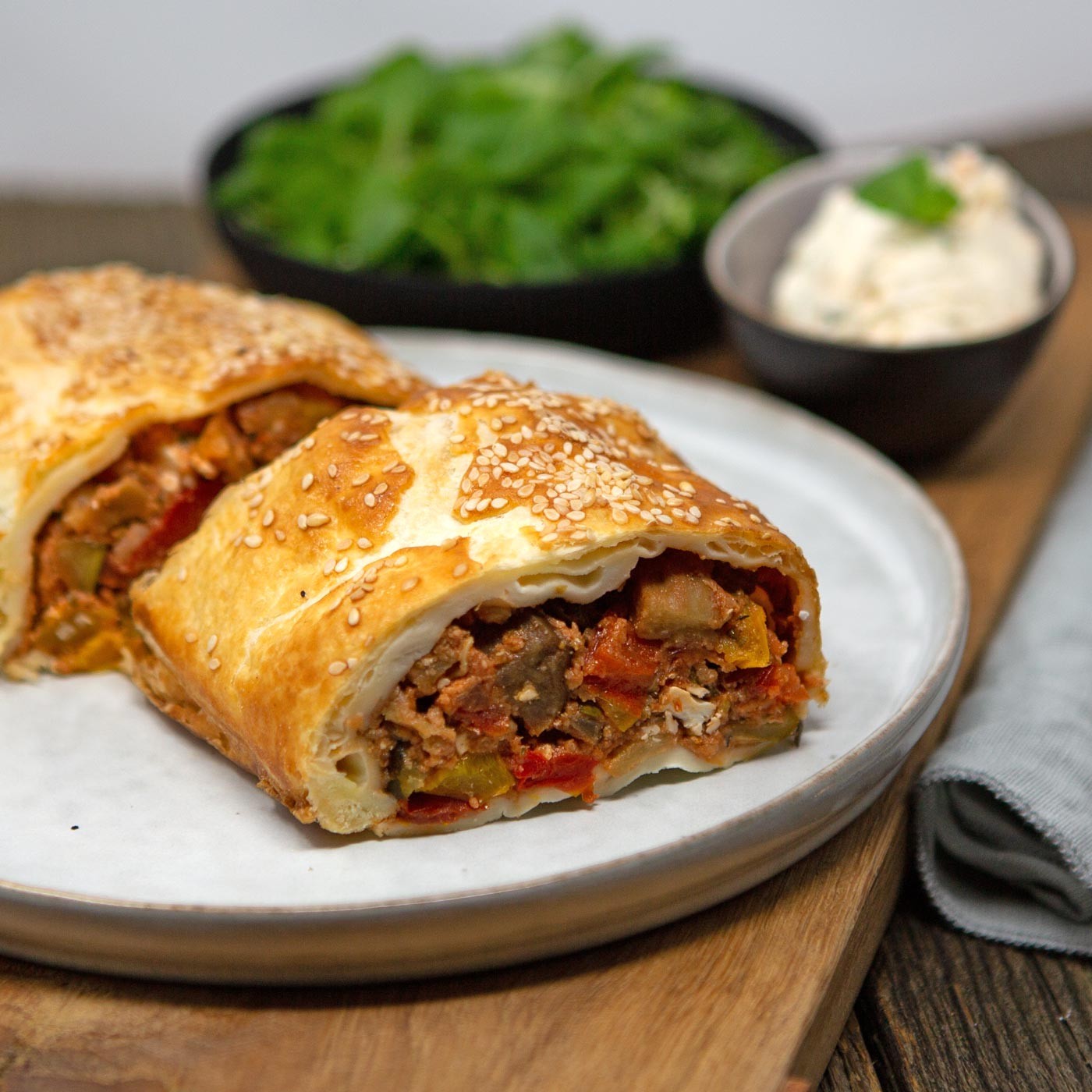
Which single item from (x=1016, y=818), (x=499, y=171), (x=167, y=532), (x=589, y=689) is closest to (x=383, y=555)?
(x=589, y=689)

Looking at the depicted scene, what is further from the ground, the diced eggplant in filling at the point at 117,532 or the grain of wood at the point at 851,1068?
the diced eggplant in filling at the point at 117,532

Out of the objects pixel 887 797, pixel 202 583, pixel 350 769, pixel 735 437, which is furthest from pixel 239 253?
pixel 887 797

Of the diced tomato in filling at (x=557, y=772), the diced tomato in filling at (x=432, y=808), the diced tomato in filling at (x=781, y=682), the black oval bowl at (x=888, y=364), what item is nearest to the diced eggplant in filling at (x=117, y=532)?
the diced tomato in filling at (x=432, y=808)

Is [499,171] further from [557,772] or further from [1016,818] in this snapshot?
[1016,818]

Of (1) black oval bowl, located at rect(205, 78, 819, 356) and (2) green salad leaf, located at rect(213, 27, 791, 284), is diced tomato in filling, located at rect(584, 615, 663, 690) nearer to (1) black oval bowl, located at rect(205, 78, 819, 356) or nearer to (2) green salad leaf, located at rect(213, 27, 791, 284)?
(1) black oval bowl, located at rect(205, 78, 819, 356)

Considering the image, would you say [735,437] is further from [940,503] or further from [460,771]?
[460,771]

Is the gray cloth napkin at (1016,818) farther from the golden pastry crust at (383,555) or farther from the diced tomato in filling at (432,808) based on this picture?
the diced tomato in filling at (432,808)

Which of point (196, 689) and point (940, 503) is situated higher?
point (196, 689)
